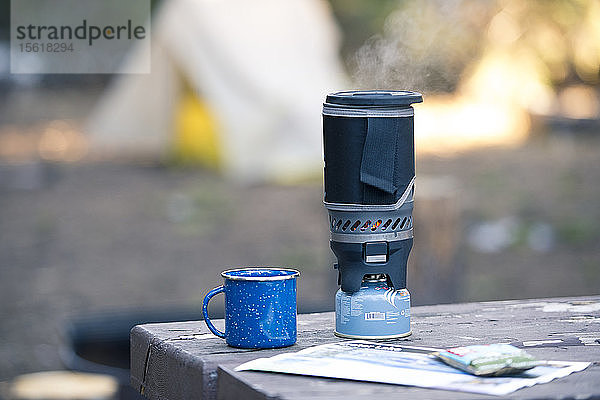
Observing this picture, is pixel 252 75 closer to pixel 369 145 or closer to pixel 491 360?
pixel 369 145

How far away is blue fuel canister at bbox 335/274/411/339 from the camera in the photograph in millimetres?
1093

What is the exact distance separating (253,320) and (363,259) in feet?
0.50

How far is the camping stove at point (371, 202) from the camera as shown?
1069 millimetres

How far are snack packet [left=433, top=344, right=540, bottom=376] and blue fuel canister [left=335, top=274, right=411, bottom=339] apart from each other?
154 mm

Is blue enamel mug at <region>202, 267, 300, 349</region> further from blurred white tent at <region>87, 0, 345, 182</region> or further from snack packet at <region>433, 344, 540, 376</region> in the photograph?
blurred white tent at <region>87, 0, 345, 182</region>

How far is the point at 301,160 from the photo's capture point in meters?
6.50

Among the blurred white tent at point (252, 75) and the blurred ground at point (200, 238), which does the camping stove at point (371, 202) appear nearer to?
the blurred ground at point (200, 238)

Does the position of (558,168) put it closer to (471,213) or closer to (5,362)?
(471,213)

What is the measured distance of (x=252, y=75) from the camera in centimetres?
648

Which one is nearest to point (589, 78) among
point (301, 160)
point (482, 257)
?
point (301, 160)

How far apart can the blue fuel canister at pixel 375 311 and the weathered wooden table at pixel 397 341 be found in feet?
0.08

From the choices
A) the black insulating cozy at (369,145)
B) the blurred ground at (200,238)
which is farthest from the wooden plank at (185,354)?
the blurred ground at (200,238)

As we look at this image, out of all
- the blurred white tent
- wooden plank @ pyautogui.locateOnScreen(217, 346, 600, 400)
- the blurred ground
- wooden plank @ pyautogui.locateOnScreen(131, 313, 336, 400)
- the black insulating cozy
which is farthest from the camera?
the blurred white tent

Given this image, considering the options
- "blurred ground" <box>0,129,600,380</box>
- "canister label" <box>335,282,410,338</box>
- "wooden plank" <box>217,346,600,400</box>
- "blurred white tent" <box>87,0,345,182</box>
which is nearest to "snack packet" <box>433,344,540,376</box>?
"wooden plank" <box>217,346,600,400</box>
